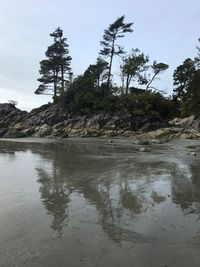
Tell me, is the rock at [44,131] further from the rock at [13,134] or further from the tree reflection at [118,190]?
the tree reflection at [118,190]

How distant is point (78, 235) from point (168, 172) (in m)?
7.67

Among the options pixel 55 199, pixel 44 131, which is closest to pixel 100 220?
pixel 55 199

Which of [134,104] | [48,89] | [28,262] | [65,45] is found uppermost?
[65,45]

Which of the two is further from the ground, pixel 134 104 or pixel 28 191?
pixel 134 104

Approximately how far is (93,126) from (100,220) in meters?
45.3

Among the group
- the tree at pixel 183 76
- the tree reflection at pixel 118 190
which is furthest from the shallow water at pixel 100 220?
the tree at pixel 183 76

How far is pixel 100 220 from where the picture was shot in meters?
6.74

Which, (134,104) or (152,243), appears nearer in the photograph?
(152,243)

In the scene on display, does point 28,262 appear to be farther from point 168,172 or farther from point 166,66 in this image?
point 166,66

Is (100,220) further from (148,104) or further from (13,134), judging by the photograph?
(13,134)

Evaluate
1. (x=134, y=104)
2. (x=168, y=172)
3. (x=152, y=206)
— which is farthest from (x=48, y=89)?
(x=152, y=206)

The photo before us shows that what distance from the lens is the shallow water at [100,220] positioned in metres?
4.99

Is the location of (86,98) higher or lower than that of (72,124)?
higher

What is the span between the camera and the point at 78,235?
5.86 m
